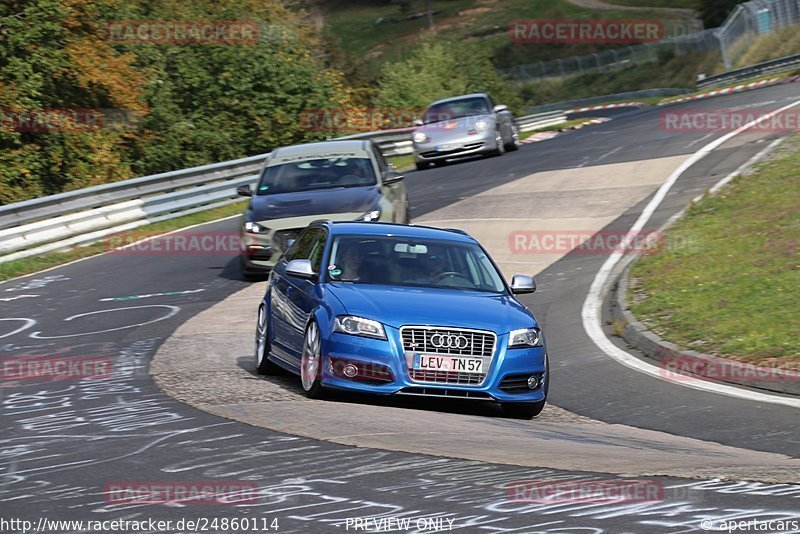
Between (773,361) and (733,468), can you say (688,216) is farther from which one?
(733,468)

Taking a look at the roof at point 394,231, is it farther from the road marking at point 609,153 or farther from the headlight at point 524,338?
the road marking at point 609,153

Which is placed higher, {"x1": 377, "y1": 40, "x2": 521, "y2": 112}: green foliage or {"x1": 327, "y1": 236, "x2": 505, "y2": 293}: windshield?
{"x1": 377, "y1": 40, "x2": 521, "y2": 112}: green foliage

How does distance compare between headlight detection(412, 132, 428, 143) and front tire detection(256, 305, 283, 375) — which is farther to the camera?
headlight detection(412, 132, 428, 143)

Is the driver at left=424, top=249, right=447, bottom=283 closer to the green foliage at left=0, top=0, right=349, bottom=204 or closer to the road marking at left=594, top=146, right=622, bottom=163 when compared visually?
the green foliage at left=0, top=0, right=349, bottom=204

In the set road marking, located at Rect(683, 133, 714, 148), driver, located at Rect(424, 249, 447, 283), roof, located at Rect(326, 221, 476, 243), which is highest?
road marking, located at Rect(683, 133, 714, 148)

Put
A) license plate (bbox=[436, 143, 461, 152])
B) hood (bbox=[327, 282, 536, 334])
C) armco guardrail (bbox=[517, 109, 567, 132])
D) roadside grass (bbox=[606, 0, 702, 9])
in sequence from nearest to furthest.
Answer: hood (bbox=[327, 282, 536, 334])
license plate (bbox=[436, 143, 461, 152])
armco guardrail (bbox=[517, 109, 567, 132])
roadside grass (bbox=[606, 0, 702, 9])

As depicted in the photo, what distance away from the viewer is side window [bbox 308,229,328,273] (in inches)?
430

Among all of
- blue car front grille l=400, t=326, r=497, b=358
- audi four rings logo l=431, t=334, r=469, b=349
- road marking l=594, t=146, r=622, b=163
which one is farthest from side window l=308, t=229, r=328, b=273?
road marking l=594, t=146, r=622, b=163

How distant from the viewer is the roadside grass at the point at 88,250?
65.4ft

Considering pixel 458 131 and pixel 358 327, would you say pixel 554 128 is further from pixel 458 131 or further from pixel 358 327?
pixel 358 327

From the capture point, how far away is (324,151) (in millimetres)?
18406

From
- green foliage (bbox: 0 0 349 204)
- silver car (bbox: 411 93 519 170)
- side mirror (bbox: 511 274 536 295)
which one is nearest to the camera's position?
side mirror (bbox: 511 274 536 295)

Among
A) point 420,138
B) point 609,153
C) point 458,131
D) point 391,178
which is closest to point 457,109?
point 458,131

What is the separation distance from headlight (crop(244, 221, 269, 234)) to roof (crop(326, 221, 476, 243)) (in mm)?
5470
